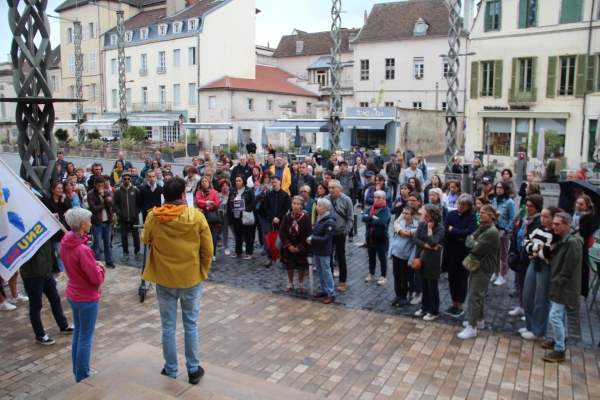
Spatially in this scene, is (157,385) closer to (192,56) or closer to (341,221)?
(341,221)

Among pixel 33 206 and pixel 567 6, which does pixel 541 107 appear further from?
pixel 33 206

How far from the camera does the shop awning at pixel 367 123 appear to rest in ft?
120

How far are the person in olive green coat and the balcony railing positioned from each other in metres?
45.9

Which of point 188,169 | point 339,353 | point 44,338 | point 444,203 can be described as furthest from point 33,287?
point 444,203

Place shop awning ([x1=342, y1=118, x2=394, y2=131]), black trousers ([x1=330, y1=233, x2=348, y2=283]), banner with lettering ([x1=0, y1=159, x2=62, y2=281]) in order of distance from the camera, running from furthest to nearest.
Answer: shop awning ([x1=342, y1=118, x2=394, y2=131]) < black trousers ([x1=330, y1=233, x2=348, y2=283]) < banner with lettering ([x1=0, y1=159, x2=62, y2=281])

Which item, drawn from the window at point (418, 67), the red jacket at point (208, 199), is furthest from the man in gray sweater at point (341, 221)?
the window at point (418, 67)

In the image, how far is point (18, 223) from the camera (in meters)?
5.81

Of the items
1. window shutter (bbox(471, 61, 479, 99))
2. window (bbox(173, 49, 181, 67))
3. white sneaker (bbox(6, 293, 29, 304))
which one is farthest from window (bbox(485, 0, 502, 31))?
white sneaker (bbox(6, 293, 29, 304))

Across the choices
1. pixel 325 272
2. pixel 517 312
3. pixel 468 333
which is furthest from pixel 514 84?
pixel 468 333

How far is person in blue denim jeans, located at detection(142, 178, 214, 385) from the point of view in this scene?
4.83 metres

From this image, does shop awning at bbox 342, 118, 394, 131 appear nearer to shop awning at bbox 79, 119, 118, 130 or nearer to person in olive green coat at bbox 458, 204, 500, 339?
shop awning at bbox 79, 119, 118, 130

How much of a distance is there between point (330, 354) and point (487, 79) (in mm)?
28665

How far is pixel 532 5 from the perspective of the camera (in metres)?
28.8

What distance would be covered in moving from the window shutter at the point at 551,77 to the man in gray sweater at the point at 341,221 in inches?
978
